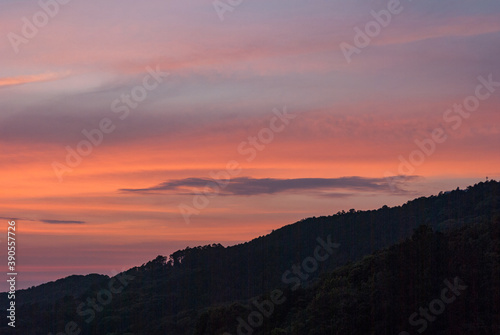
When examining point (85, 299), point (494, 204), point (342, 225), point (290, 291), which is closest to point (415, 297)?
point (290, 291)

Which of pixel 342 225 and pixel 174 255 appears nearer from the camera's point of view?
pixel 342 225

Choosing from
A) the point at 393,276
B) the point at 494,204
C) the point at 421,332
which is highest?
the point at 494,204

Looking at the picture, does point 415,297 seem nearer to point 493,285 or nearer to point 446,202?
point 493,285

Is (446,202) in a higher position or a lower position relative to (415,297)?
higher

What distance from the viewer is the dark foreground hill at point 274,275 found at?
193 ft

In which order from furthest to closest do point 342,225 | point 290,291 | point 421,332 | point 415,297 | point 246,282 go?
point 342,225
point 246,282
point 290,291
point 415,297
point 421,332

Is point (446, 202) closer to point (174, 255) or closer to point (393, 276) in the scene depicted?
point (174, 255)

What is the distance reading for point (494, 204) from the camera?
125625mm

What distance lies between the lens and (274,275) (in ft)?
472

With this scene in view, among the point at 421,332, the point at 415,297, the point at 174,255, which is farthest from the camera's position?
the point at 174,255

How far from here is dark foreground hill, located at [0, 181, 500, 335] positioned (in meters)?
58.9

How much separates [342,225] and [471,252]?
4314 inches

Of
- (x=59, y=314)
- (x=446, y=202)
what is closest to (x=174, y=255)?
(x=59, y=314)

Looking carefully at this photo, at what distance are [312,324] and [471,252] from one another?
1408 centimetres
